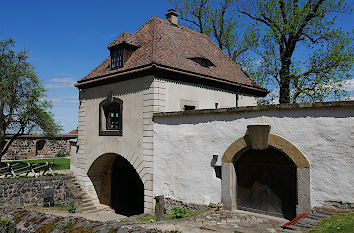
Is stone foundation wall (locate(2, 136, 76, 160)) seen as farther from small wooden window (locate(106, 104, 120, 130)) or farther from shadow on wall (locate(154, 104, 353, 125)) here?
shadow on wall (locate(154, 104, 353, 125))

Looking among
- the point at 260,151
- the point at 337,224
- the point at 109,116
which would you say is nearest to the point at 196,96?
the point at 109,116

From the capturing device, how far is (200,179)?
429 inches

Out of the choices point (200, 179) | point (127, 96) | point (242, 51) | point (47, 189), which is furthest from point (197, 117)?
point (242, 51)

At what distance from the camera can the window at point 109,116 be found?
14.7 meters

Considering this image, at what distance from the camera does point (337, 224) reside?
264 inches

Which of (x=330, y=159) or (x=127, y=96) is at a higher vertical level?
(x=127, y=96)

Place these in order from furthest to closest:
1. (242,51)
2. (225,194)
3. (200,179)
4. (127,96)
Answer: (242,51), (127,96), (200,179), (225,194)

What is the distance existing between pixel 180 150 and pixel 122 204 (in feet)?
25.3

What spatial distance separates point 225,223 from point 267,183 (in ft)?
7.25

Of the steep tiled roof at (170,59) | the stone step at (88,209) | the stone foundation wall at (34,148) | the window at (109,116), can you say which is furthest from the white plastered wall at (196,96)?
the stone foundation wall at (34,148)

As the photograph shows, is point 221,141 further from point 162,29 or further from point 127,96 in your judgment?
point 162,29

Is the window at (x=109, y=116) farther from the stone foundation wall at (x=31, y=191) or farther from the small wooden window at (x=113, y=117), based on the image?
the stone foundation wall at (x=31, y=191)

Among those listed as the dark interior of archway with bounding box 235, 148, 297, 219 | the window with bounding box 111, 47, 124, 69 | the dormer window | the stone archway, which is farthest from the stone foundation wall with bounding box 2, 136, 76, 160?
the dark interior of archway with bounding box 235, 148, 297, 219

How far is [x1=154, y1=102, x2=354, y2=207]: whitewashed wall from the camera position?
8.00m
